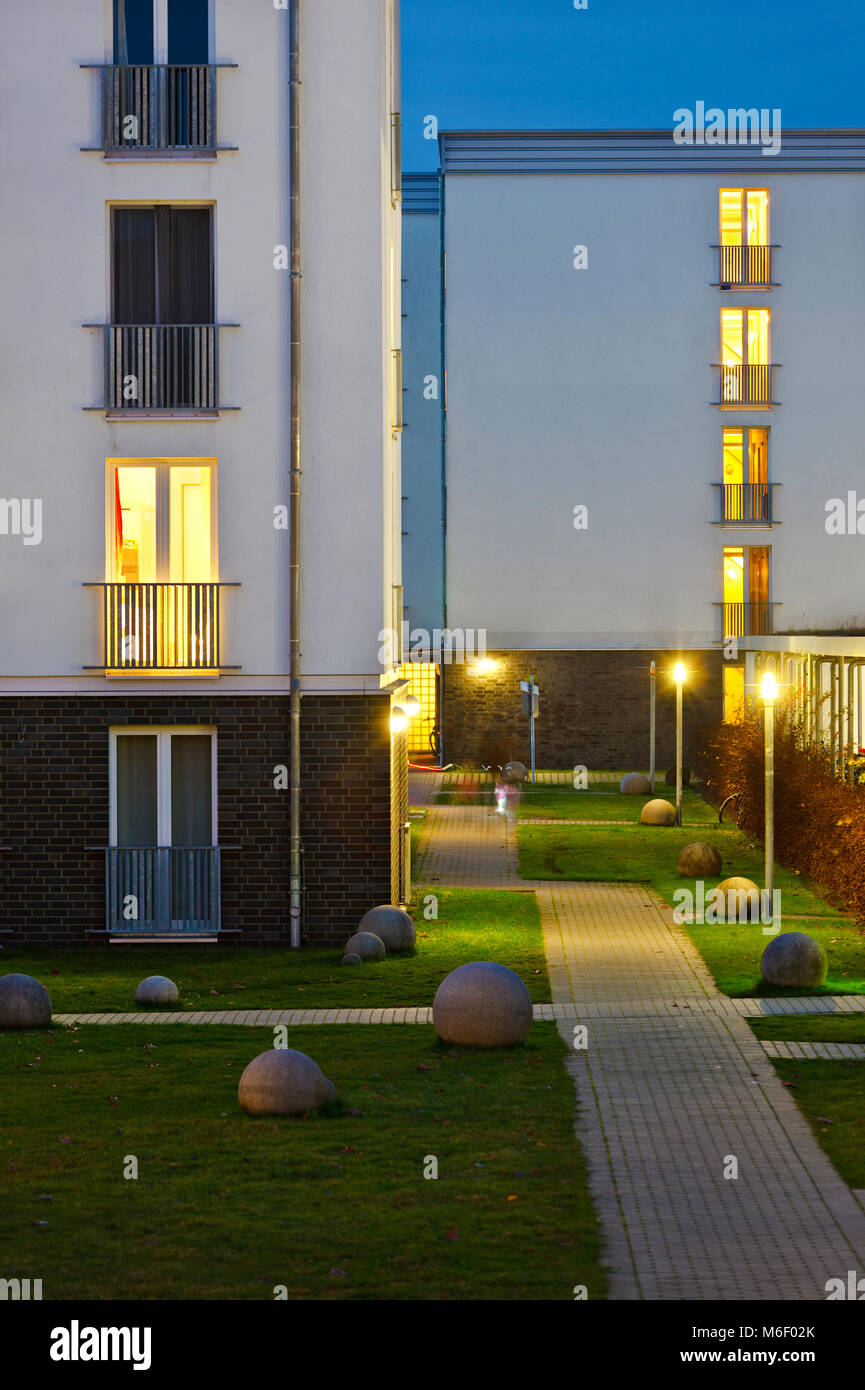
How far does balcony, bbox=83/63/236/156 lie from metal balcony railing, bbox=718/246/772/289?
28884 mm

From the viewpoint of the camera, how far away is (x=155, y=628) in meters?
20.2

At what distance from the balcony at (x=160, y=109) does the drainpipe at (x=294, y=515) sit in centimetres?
79

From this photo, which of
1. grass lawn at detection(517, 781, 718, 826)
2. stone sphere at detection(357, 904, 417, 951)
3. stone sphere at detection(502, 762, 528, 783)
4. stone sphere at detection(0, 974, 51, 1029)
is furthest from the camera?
stone sphere at detection(502, 762, 528, 783)

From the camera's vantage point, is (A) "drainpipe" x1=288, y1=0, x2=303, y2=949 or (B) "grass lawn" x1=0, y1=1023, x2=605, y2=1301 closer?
(B) "grass lawn" x1=0, y1=1023, x2=605, y2=1301

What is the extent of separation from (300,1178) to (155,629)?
10988 mm

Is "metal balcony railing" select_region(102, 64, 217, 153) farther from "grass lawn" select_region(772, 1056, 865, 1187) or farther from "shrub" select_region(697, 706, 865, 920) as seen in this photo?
"grass lawn" select_region(772, 1056, 865, 1187)

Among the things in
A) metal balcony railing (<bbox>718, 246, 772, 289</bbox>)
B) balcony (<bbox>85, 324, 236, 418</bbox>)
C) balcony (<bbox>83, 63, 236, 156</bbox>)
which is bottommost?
balcony (<bbox>85, 324, 236, 418</bbox>)

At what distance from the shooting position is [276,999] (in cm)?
1681

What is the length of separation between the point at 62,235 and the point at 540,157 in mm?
28948

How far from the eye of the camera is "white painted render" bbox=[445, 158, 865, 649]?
47.0m

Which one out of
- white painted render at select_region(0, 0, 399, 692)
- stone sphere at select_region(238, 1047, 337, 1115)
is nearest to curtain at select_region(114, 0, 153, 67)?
white painted render at select_region(0, 0, 399, 692)

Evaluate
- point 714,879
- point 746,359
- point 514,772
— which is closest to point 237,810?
point 714,879

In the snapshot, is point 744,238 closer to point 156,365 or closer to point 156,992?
point 156,365
